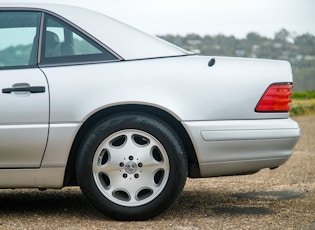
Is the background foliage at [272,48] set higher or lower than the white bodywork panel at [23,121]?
lower

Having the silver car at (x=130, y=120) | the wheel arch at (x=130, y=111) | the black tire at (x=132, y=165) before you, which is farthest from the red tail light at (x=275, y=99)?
the black tire at (x=132, y=165)

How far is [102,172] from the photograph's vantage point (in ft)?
15.3

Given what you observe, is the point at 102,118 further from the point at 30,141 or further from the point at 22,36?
the point at 22,36

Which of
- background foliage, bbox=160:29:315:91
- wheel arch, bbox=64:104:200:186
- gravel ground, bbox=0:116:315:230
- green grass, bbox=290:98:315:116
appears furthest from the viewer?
background foliage, bbox=160:29:315:91

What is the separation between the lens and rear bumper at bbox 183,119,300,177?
182 inches

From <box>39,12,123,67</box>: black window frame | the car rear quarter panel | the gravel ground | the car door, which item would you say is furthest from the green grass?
the car door

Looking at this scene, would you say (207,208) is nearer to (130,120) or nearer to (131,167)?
(131,167)

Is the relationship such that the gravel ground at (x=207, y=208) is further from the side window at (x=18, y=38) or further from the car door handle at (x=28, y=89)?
the side window at (x=18, y=38)

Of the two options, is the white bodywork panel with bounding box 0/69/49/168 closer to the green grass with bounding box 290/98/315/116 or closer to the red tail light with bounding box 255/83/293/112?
the red tail light with bounding box 255/83/293/112

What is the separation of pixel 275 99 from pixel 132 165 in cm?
111

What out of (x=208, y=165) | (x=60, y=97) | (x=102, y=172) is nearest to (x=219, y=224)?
(x=208, y=165)

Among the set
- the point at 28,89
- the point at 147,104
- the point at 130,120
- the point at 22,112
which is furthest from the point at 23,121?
the point at 147,104

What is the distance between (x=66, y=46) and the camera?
4.80 metres

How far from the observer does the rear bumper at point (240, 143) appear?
463cm
